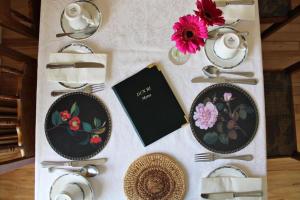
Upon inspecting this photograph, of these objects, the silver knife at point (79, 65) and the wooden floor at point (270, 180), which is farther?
the wooden floor at point (270, 180)

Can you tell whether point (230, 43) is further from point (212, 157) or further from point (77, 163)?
point (77, 163)

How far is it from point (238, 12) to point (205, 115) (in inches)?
13.4

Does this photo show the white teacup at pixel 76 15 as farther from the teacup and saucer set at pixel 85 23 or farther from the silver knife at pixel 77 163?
the silver knife at pixel 77 163

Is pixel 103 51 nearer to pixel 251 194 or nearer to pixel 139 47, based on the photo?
pixel 139 47

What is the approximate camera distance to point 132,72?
968 millimetres

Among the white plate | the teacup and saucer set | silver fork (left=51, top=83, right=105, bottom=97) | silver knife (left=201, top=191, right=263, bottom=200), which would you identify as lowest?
silver knife (left=201, top=191, right=263, bottom=200)

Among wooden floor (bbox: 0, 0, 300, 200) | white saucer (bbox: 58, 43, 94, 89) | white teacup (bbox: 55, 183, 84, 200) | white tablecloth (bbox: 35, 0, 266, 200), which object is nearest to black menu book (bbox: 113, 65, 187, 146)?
white tablecloth (bbox: 35, 0, 266, 200)

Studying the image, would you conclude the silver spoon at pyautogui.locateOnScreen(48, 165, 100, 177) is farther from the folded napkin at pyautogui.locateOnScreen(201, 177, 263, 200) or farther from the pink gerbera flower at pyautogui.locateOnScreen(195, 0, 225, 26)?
the pink gerbera flower at pyautogui.locateOnScreen(195, 0, 225, 26)

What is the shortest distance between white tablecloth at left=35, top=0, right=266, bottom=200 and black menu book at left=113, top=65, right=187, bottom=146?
0.02m

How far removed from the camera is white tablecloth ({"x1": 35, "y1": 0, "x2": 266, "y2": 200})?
935 mm

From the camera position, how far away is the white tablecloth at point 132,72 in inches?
36.8

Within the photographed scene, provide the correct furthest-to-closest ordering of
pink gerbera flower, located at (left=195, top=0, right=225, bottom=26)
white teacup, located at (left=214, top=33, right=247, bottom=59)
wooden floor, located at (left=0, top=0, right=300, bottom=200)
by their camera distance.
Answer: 1. wooden floor, located at (left=0, top=0, right=300, bottom=200)
2. white teacup, located at (left=214, top=33, right=247, bottom=59)
3. pink gerbera flower, located at (left=195, top=0, right=225, bottom=26)

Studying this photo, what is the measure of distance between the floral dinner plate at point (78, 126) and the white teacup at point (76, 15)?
0.22 m

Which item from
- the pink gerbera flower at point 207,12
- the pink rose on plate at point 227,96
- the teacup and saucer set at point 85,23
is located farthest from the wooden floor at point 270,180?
the pink gerbera flower at point 207,12
